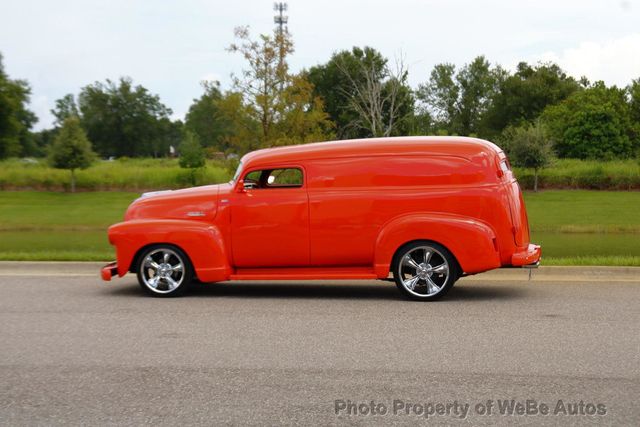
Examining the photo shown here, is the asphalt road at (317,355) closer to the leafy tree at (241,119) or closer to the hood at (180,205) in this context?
the hood at (180,205)

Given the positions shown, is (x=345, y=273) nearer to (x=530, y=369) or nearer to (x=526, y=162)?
(x=530, y=369)

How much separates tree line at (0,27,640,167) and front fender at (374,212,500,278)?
2162 cm

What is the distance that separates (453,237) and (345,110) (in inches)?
1939

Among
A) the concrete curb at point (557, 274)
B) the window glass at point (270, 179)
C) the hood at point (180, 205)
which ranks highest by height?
the window glass at point (270, 179)

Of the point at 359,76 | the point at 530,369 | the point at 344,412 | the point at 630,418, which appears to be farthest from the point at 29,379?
the point at 359,76

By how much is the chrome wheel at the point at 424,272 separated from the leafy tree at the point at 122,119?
7822 cm

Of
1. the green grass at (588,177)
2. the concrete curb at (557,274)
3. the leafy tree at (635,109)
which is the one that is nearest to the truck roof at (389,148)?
the concrete curb at (557,274)

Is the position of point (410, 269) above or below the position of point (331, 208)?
below

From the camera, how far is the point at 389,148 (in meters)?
10.4

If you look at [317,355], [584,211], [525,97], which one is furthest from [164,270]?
[525,97]

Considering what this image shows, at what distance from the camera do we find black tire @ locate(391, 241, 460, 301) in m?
10.1

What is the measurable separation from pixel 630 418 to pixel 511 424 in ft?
2.54

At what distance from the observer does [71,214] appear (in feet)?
131

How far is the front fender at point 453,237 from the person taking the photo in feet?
32.8
